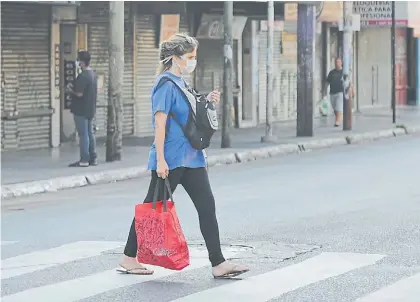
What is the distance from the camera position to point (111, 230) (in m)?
11.7

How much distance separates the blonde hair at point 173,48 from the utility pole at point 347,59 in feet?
61.3

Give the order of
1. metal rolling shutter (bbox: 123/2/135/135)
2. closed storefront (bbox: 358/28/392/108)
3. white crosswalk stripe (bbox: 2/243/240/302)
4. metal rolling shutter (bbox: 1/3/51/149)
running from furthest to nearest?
closed storefront (bbox: 358/28/392/108) → metal rolling shutter (bbox: 123/2/135/135) → metal rolling shutter (bbox: 1/3/51/149) → white crosswalk stripe (bbox: 2/243/240/302)

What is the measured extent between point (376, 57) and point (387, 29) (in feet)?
4.66

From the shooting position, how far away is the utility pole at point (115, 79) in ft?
61.9

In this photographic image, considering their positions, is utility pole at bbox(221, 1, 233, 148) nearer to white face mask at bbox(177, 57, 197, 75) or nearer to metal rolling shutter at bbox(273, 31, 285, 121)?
metal rolling shutter at bbox(273, 31, 285, 121)

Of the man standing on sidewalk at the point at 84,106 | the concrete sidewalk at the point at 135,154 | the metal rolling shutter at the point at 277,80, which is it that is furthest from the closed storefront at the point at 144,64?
the man standing on sidewalk at the point at 84,106

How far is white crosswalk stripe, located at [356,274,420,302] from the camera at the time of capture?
7905mm

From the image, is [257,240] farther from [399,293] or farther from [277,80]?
[277,80]

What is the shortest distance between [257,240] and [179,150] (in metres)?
2.23

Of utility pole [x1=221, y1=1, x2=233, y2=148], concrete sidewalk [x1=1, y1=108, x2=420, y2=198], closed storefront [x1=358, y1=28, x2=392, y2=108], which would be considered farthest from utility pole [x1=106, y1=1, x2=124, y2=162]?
closed storefront [x1=358, y1=28, x2=392, y2=108]

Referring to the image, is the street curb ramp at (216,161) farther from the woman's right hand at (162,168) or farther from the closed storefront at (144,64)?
the woman's right hand at (162,168)

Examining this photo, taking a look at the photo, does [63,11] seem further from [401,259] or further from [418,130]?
[401,259]

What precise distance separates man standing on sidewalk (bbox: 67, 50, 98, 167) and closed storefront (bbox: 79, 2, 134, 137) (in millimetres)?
5159

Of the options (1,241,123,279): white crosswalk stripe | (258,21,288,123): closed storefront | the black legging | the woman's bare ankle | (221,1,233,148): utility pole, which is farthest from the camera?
(258,21,288,123): closed storefront
